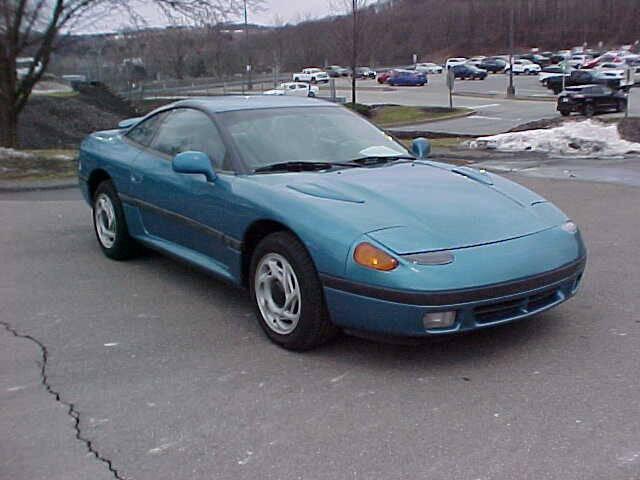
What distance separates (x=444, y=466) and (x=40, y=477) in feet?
5.42

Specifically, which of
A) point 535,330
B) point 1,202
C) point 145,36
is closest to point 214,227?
point 535,330

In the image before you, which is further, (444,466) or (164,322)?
(164,322)

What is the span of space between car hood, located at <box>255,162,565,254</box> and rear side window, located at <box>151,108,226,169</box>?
70 cm

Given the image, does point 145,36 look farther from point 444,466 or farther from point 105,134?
point 444,466

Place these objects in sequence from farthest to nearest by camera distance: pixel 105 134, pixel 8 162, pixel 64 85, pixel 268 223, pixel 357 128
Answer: pixel 64 85
pixel 8 162
pixel 105 134
pixel 357 128
pixel 268 223

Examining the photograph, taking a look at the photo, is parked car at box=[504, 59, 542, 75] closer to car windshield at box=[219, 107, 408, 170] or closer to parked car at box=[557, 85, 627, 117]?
parked car at box=[557, 85, 627, 117]

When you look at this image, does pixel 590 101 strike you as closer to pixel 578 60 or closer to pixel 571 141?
pixel 571 141

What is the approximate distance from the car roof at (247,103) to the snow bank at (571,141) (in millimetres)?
9937

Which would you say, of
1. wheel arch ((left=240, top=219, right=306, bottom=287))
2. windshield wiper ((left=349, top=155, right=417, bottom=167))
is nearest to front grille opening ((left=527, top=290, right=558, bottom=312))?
wheel arch ((left=240, top=219, right=306, bottom=287))

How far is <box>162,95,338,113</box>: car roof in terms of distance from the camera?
570cm

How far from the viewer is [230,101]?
19.8 feet

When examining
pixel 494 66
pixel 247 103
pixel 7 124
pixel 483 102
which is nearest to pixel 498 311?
pixel 247 103

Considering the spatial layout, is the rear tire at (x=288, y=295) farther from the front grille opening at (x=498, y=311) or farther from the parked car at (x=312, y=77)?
the parked car at (x=312, y=77)

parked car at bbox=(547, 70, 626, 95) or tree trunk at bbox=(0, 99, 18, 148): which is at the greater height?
parked car at bbox=(547, 70, 626, 95)
